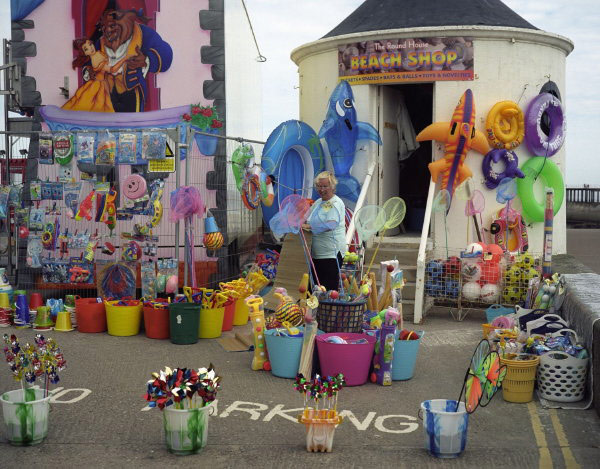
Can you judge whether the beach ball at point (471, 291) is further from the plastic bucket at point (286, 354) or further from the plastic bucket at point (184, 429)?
the plastic bucket at point (184, 429)

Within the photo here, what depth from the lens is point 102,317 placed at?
10.1 m

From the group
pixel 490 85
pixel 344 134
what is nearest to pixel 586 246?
pixel 490 85

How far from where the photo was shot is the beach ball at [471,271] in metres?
11.1

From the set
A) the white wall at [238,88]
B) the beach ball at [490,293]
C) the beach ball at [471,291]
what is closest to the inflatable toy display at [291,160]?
the white wall at [238,88]

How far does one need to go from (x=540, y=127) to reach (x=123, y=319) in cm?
763

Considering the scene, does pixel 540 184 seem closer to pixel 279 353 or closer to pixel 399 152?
pixel 399 152

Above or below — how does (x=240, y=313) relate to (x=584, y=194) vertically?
below

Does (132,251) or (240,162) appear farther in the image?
(240,162)

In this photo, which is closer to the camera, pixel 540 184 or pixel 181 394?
pixel 181 394

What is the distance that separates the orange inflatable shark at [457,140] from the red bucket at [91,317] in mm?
5556

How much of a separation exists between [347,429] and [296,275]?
196 inches

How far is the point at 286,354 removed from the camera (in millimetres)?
7789

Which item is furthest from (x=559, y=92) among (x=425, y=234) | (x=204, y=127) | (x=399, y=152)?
(x=204, y=127)

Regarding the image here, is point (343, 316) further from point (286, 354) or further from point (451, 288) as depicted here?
point (451, 288)
